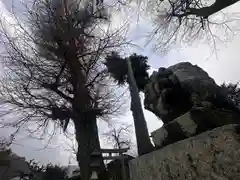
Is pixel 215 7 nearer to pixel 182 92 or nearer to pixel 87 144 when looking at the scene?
pixel 182 92

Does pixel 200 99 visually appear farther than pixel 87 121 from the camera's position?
No

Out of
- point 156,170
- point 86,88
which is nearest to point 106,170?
point 86,88

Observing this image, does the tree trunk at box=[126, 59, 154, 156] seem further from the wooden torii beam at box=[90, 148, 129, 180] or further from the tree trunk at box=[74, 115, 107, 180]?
the tree trunk at box=[74, 115, 107, 180]

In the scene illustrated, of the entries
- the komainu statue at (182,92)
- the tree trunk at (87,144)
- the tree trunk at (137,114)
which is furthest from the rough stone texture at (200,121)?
the tree trunk at (137,114)

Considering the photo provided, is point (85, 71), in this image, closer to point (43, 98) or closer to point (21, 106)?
point (43, 98)

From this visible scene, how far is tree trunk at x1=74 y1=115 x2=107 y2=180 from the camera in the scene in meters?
7.14

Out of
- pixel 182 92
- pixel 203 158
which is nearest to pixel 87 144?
pixel 182 92

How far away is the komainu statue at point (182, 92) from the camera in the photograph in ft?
8.52

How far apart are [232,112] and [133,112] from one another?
6127mm

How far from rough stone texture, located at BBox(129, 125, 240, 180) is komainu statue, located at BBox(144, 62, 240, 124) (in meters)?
0.54

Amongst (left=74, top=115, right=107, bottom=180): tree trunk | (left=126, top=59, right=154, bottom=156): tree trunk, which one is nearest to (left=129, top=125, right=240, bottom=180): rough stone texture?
(left=74, top=115, right=107, bottom=180): tree trunk

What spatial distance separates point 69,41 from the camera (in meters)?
7.75

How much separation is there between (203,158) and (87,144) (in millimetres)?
6023

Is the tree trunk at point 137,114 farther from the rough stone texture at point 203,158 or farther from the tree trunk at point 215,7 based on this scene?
the rough stone texture at point 203,158
